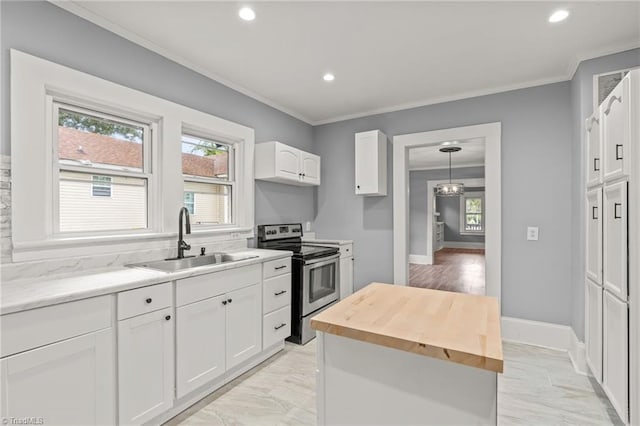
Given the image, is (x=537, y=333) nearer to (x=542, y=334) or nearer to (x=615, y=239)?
(x=542, y=334)

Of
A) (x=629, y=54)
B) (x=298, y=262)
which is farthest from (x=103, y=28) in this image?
(x=629, y=54)

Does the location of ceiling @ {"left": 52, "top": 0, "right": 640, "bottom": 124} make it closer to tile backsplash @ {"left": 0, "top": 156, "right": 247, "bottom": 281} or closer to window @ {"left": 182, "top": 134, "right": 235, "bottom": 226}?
window @ {"left": 182, "top": 134, "right": 235, "bottom": 226}

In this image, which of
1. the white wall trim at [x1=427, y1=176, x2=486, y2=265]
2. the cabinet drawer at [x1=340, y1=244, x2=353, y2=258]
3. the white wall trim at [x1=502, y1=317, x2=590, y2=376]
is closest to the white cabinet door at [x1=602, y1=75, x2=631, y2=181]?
the white wall trim at [x1=502, y1=317, x2=590, y2=376]

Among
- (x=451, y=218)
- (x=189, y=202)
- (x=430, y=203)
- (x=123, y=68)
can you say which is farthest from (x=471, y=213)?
(x=123, y=68)

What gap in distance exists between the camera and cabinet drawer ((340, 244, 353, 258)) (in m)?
3.84

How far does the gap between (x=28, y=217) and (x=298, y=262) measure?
203cm

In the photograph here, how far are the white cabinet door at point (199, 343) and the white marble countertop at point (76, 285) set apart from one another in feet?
0.84

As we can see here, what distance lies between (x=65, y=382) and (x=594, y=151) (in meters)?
3.58

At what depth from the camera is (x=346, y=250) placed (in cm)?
395

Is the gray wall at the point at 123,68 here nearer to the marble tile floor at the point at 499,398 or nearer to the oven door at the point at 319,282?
the oven door at the point at 319,282

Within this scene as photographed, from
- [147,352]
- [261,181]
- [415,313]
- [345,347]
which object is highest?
[261,181]

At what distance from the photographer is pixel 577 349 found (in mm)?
2619

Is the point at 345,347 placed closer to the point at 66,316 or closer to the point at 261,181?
the point at 66,316

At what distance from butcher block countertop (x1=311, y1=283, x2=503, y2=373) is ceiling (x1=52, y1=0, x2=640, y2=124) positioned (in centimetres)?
178
